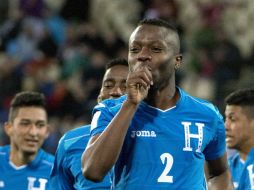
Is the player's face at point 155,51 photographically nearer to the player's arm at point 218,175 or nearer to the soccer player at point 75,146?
the player's arm at point 218,175

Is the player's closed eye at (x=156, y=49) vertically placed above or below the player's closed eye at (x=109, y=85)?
above

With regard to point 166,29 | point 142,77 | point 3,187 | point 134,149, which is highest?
point 166,29

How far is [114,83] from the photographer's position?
587 centimetres

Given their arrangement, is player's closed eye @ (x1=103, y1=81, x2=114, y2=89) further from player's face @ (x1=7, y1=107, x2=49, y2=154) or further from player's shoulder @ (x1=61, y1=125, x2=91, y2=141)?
player's face @ (x1=7, y1=107, x2=49, y2=154)

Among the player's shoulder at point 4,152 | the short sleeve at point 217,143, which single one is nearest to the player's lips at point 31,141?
the player's shoulder at point 4,152

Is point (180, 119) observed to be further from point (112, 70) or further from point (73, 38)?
point (73, 38)

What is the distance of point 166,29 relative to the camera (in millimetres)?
4266

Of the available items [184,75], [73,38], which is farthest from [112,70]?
[73,38]

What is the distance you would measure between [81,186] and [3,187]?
1943 mm

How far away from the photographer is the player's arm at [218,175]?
477cm

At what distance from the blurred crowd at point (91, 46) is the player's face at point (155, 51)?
7708 millimetres

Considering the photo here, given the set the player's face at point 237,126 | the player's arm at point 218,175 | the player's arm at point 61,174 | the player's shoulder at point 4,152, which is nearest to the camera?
the player's arm at point 218,175

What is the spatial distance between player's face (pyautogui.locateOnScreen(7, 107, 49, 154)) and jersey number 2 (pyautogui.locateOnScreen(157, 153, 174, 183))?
339cm

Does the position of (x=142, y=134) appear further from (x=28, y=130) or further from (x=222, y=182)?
(x=28, y=130)
